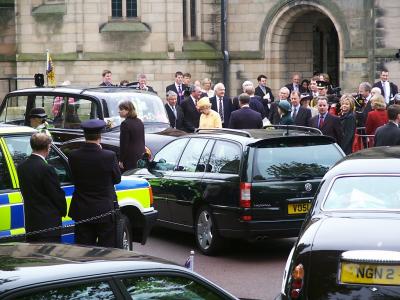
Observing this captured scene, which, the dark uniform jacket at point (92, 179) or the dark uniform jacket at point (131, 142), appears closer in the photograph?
the dark uniform jacket at point (92, 179)

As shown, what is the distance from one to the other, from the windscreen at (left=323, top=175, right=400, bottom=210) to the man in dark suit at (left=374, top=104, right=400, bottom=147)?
203 inches

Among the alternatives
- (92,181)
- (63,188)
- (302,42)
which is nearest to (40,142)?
(92,181)

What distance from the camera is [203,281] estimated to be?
5.59 m

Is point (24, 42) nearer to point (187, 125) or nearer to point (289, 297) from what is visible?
point (187, 125)

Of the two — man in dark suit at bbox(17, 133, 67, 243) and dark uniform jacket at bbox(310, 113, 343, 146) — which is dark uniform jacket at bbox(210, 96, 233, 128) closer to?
dark uniform jacket at bbox(310, 113, 343, 146)

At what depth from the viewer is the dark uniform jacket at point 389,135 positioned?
14102mm

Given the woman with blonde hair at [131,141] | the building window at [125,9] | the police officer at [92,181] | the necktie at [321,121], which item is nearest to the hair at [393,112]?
the necktie at [321,121]

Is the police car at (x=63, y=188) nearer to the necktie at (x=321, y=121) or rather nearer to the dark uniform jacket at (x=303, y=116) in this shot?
the necktie at (x=321, y=121)

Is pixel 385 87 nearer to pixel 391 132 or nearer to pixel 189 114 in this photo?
pixel 189 114

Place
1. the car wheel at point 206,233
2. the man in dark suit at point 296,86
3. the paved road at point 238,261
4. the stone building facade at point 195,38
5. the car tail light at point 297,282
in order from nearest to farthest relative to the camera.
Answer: the car tail light at point 297,282 < the paved road at point 238,261 < the car wheel at point 206,233 < the man in dark suit at point 296,86 < the stone building facade at point 195,38

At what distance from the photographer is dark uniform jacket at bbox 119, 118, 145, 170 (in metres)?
16.1

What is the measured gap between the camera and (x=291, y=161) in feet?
42.4

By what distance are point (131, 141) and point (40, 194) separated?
20.5 feet

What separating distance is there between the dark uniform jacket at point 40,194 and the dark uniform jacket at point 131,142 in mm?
6031
